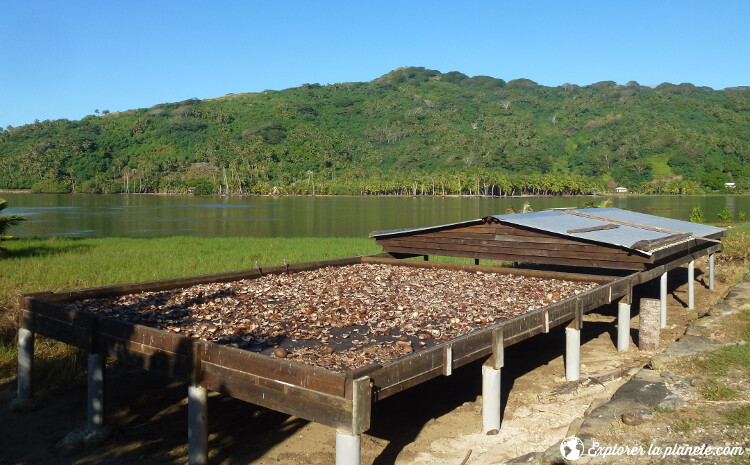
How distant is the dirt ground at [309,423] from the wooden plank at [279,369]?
140 centimetres

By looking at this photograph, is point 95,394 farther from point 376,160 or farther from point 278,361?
point 376,160

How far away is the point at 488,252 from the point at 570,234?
1.73 m

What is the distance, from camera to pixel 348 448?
4789mm

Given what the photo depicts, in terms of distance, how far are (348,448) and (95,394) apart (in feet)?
11.2

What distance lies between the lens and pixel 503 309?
333 inches

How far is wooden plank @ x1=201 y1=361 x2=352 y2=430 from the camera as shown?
188 inches

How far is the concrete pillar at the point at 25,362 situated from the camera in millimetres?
7539

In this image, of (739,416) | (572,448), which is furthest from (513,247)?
(572,448)

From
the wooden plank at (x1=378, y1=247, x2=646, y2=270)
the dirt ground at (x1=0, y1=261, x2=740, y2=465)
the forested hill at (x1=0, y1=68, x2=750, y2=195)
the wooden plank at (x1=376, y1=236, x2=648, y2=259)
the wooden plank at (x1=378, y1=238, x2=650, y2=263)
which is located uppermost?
the forested hill at (x1=0, y1=68, x2=750, y2=195)

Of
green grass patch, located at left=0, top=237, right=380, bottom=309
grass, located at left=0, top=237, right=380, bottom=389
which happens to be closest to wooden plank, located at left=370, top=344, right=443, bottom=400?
grass, located at left=0, top=237, right=380, bottom=389

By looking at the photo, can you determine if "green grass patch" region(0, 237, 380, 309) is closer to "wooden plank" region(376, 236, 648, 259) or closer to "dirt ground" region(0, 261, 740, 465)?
"wooden plank" region(376, 236, 648, 259)

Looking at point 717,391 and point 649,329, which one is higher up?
point 717,391

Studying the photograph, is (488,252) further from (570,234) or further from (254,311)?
(254,311)

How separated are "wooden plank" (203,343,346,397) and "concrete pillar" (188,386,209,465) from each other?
14.5 inches
